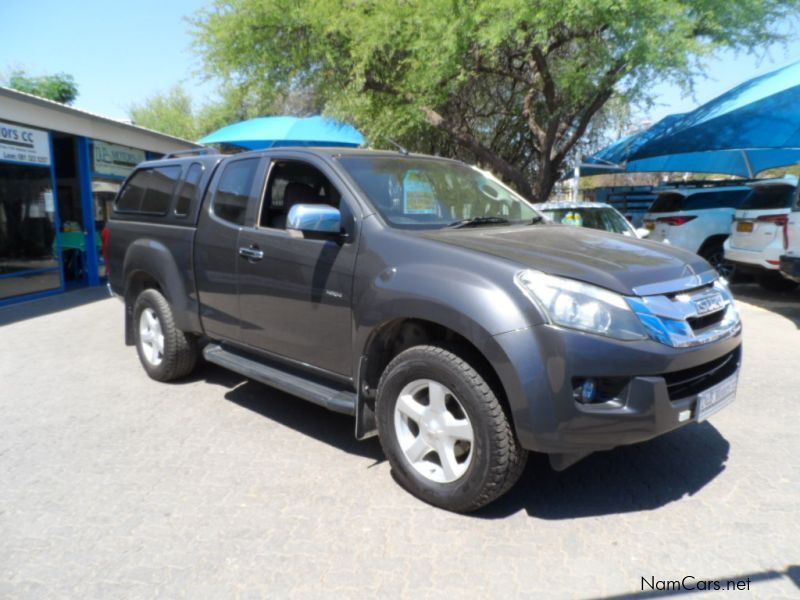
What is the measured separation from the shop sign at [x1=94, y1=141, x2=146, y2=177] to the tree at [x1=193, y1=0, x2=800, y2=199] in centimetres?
249

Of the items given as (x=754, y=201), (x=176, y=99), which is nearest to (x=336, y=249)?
(x=754, y=201)

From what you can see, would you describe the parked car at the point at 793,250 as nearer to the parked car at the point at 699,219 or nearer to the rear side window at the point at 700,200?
the parked car at the point at 699,219

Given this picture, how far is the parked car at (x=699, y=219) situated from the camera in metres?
10.5

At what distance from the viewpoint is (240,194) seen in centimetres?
438

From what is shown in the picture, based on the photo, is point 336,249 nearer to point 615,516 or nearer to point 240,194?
point 240,194

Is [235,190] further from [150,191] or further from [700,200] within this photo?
[700,200]

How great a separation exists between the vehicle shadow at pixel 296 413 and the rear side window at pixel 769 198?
716 cm

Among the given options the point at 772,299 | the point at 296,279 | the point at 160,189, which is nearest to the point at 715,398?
the point at 296,279

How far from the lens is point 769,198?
8648 millimetres

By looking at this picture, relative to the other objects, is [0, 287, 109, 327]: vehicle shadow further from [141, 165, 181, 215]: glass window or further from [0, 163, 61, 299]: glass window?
[141, 165, 181, 215]: glass window

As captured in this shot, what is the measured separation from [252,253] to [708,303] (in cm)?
277

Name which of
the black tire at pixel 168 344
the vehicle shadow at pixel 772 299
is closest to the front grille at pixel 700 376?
the black tire at pixel 168 344

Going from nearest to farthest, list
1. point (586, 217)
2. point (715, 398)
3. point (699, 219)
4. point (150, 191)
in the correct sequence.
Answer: point (715, 398)
point (150, 191)
point (586, 217)
point (699, 219)

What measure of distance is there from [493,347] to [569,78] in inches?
348
